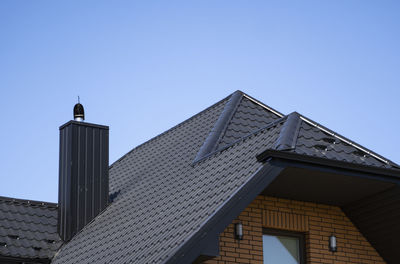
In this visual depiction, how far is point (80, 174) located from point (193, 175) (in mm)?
3211

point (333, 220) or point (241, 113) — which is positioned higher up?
point (241, 113)

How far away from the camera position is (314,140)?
10.7 m

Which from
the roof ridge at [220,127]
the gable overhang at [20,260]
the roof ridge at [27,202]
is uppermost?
the roof ridge at [220,127]

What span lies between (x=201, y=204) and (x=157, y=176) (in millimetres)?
3486

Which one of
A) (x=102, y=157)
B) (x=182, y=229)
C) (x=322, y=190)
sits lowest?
(x=182, y=229)

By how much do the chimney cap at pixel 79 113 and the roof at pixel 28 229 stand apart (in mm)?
1729

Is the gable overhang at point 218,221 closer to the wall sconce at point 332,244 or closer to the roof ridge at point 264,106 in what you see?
the wall sconce at point 332,244

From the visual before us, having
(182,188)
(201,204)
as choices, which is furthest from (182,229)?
(182,188)

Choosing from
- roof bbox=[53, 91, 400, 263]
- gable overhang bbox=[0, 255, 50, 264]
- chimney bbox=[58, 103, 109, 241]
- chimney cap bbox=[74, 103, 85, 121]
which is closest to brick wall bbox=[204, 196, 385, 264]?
roof bbox=[53, 91, 400, 263]

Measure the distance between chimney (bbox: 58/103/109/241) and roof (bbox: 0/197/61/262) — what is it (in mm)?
261

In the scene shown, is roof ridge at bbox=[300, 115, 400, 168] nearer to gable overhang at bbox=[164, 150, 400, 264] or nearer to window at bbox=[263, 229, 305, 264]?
gable overhang at bbox=[164, 150, 400, 264]

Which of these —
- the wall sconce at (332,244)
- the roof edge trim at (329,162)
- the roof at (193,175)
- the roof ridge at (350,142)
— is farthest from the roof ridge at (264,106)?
the roof edge trim at (329,162)

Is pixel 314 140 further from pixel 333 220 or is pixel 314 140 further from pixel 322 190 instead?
pixel 333 220

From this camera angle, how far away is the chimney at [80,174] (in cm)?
1387
